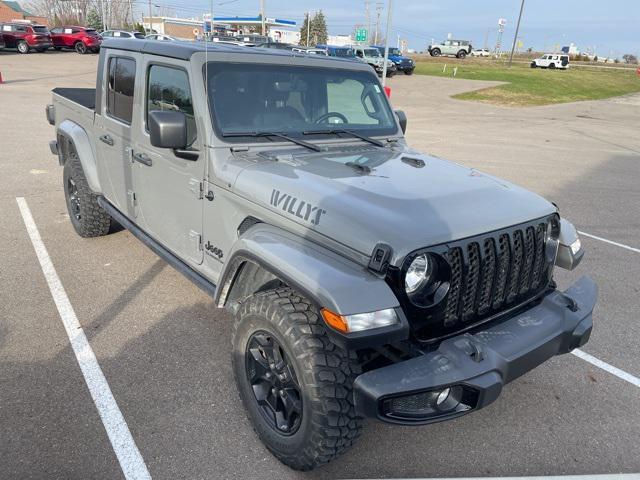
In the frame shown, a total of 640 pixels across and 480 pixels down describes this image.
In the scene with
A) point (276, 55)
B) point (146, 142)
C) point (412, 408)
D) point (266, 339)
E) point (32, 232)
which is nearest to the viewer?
point (412, 408)

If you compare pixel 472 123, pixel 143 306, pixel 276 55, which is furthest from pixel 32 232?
pixel 472 123

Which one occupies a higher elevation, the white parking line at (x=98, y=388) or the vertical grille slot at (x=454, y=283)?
the vertical grille slot at (x=454, y=283)

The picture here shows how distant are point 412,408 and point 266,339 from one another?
0.81 m

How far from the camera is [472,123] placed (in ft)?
55.1

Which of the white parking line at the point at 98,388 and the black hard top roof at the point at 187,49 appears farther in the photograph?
the black hard top roof at the point at 187,49

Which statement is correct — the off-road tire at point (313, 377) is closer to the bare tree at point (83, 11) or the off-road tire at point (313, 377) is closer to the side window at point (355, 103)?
the side window at point (355, 103)

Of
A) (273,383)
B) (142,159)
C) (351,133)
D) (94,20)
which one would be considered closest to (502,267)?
(273,383)

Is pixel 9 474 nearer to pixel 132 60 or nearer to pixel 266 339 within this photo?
pixel 266 339

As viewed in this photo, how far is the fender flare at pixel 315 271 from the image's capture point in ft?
6.95

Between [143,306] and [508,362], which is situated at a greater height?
[508,362]

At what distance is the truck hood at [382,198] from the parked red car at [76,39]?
1445 inches

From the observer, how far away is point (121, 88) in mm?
4172

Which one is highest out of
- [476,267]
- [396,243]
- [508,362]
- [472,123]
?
[396,243]

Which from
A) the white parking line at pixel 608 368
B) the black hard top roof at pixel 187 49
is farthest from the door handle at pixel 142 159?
the white parking line at pixel 608 368
